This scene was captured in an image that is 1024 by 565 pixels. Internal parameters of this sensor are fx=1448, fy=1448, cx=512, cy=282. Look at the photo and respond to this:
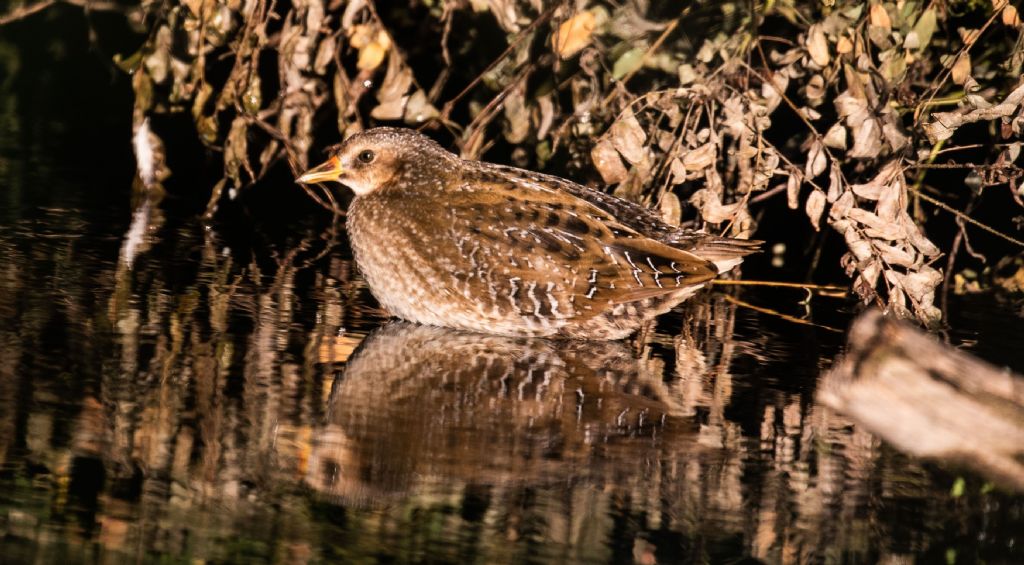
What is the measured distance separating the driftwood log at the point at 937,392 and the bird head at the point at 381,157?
2388mm

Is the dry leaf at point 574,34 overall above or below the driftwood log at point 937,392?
above

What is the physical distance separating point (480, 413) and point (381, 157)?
6.34 ft

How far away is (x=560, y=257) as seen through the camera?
5445 mm

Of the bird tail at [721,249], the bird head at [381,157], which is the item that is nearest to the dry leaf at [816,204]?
the bird tail at [721,249]

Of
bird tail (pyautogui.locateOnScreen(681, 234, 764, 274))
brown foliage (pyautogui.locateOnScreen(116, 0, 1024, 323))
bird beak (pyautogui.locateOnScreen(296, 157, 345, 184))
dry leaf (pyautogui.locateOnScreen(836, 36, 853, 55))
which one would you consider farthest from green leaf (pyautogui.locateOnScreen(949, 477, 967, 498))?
bird beak (pyautogui.locateOnScreen(296, 157, 345, 184))

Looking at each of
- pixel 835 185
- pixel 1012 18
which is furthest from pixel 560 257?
pixel 1012 18

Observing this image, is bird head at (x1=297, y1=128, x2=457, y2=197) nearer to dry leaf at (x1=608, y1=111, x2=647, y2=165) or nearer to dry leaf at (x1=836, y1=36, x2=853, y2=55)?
dry leaf at (x1=608, y1=111, x2=647, y2=165)

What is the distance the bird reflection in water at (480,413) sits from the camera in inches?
152

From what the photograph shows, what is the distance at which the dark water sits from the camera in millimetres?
3418

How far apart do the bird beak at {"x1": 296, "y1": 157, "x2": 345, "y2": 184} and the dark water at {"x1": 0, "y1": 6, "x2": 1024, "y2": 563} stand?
1.37ft

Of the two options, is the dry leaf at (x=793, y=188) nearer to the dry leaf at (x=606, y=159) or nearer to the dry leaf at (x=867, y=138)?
the dry leaf at (x=867, y=138)

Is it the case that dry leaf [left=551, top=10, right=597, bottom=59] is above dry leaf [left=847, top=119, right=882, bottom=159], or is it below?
above

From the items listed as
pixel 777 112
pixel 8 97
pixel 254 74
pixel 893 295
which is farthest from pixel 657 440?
pixel 8 97

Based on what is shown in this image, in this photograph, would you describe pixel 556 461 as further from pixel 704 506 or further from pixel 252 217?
pixel 252 217
